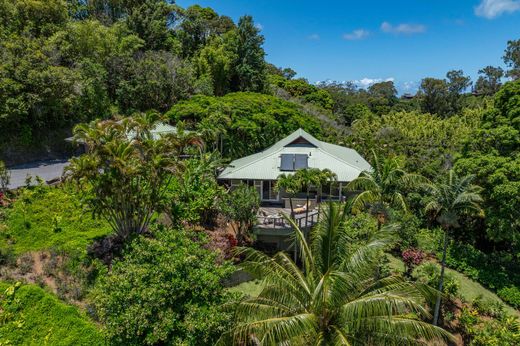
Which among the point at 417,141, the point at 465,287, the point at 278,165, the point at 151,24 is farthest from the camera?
the point at 151,24

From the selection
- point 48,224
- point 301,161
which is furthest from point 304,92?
point 48,224

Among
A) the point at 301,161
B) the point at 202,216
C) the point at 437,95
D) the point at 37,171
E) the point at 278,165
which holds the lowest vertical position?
the point at 202,216

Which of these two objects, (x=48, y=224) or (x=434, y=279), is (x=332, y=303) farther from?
(x=48, y=224)

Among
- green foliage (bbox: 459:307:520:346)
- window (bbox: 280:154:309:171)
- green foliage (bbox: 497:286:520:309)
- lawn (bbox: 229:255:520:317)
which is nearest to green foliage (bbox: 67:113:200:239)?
lawn (bbox: 229:255:520:317)

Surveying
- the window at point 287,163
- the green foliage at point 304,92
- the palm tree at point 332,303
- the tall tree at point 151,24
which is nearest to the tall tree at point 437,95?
the green foliage at point 304,92

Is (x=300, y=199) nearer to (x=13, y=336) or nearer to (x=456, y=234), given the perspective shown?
(x=456, y=234)

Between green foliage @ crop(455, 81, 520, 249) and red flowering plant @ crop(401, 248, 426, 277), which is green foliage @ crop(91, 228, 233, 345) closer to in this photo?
red flowering plant @ crop(401, 248, 426, 277)

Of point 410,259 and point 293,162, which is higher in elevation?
point 293,162

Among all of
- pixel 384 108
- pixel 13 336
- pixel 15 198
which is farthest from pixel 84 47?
pixel 384 108
